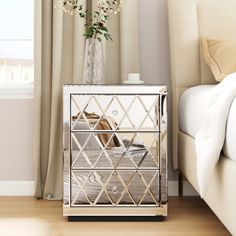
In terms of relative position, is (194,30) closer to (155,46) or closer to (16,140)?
(155,46)

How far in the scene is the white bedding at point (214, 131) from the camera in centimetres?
210

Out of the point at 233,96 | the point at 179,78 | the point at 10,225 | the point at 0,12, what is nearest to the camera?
the point at 233,96

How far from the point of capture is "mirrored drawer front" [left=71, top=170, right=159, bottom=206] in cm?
281

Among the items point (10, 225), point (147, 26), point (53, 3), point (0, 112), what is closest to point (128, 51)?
point (147, 26)

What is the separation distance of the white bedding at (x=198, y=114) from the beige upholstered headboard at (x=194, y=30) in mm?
164

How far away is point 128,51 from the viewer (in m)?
3.30

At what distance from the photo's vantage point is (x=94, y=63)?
9.94 ft

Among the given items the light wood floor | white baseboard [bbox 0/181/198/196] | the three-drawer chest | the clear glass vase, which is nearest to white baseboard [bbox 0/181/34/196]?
white baseboard [bbox 0/181/198/196]

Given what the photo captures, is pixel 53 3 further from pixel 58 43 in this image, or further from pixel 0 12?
pixel 0 12

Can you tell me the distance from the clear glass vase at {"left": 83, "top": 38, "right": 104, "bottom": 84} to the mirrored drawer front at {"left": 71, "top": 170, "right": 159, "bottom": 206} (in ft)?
1.71

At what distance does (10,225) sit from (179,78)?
1.25m

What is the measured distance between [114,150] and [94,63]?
0.52 meters

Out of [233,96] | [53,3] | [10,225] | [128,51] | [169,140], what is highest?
[53,3]

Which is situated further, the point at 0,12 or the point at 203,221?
the point at 0,12
